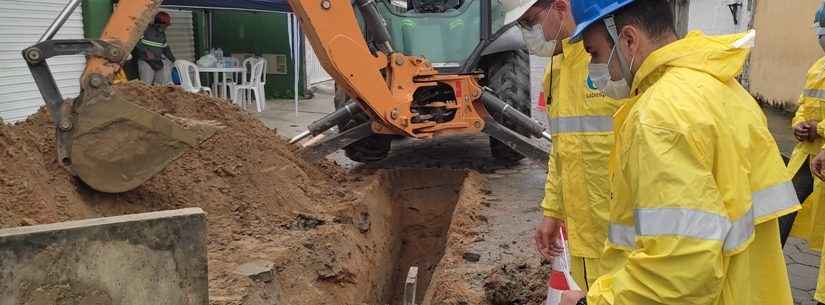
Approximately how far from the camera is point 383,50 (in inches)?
260

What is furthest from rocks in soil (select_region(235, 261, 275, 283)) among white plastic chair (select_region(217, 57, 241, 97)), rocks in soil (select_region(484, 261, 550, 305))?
white plastic chair (select_region(217, 57, 241, 97))

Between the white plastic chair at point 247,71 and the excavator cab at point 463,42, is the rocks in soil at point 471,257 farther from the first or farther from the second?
the white plastic chair at point 247,71

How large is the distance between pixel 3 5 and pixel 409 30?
208 inches

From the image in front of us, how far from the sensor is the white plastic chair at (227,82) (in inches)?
500

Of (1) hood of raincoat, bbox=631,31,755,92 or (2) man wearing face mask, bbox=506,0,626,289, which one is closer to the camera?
(1) hood of raincoat, bbox=631,31,755,92

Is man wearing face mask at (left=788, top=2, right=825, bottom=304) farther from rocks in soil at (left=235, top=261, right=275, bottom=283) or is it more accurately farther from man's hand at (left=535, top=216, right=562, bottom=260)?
rocks in soil at (left=235, top=261, right=275, bottom=283)

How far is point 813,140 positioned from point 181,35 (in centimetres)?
1224

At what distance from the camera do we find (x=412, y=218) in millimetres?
7406

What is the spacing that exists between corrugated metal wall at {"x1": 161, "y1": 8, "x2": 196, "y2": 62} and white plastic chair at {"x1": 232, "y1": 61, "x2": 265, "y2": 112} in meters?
1.66

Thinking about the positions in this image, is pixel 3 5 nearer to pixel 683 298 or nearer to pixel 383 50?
pixel 383 50

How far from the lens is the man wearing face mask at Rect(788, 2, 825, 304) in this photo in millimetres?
4195

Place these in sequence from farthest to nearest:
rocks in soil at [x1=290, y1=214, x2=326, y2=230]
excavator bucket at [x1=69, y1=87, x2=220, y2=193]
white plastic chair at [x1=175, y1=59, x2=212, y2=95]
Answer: white plastic chair at [x1=175, y1=59, x2=212, y2=95] < rocks in soil at [x1=290, y1=214, x2=326, y2=230] < excavator bucket at [x1=69, y1=87, x2=220, y2=193]

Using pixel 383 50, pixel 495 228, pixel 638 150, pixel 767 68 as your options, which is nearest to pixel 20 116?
pixel 383 50

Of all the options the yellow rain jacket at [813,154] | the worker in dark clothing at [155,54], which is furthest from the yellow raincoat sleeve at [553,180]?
the worker in dark clothing at [155,54]
